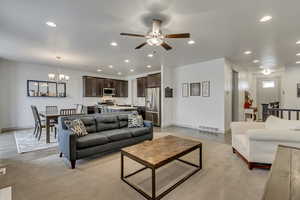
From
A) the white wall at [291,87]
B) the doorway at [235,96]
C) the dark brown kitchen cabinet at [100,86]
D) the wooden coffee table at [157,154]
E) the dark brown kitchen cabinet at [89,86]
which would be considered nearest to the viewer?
the wooden coffee table at [157,154]

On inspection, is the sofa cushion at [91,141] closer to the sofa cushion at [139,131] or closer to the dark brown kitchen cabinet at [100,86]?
the sofa cushion at [139,131]

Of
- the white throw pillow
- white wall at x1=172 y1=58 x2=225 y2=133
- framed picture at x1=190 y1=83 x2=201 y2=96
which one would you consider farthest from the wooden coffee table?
framed picture at x1=190 y1=83 x2=201 y2=96

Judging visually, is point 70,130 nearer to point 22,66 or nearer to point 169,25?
point 169,25

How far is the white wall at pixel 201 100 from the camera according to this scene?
552 cm

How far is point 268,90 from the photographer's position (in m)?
9.07

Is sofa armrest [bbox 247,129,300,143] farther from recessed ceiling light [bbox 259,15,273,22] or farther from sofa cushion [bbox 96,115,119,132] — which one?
sofa cushion [bbox 96,115,119,132]

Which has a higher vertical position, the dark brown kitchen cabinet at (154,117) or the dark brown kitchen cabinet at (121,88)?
the dark brown kitchen cabinet at (121,88)

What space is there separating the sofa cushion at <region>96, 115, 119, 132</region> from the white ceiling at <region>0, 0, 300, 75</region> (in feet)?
6.75

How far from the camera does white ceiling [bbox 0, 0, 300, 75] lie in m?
2.36

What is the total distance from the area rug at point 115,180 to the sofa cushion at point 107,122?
83cm

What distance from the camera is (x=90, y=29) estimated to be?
3.23 m

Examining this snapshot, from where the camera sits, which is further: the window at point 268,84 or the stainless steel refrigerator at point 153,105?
the window at point 268,84

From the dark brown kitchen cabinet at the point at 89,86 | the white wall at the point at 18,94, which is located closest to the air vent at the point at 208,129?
the dark brown kitchen cabinet at the point at 89,86

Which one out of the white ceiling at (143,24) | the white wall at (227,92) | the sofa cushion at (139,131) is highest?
the white ceiling at (143,24)
